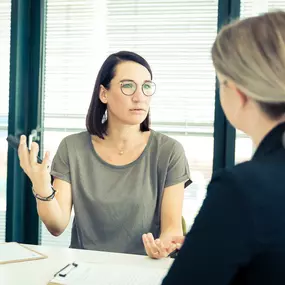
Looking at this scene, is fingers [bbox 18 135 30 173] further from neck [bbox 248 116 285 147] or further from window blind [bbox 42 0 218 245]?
window blind [bbox 42 0 218 245]

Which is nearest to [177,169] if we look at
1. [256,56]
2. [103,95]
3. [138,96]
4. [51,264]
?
[138,96]

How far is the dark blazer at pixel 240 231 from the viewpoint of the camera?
0.78 meters

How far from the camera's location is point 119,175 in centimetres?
206

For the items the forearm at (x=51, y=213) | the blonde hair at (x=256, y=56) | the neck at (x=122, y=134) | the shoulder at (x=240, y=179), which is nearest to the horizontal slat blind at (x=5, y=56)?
the neck at (x=122, y=134)

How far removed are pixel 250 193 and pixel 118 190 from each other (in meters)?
1.27

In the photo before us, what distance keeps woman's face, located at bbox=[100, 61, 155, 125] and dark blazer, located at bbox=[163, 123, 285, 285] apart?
4.06 ft

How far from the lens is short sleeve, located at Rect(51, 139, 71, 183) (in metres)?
2.07

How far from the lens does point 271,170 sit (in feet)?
2.73

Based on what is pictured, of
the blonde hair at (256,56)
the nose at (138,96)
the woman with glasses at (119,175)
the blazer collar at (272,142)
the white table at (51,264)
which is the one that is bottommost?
the white table at (51,264)

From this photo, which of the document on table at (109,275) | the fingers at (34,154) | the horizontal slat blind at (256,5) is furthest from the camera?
the horizontal slat blind at (256,5)

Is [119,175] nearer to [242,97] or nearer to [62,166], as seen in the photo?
[62,166]

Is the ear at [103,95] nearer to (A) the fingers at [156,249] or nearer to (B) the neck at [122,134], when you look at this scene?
(B) the neck at [122,134]

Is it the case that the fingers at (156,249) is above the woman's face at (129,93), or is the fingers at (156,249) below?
below

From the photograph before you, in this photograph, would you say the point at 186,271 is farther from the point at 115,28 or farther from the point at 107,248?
the point at 115,28
